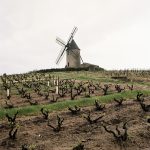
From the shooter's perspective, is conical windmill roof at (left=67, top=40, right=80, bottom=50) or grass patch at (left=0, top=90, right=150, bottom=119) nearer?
grass patch at (left=0, top=90, right=150, bottom=119)

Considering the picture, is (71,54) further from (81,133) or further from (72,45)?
(81,133)

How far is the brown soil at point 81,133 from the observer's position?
21062 mm

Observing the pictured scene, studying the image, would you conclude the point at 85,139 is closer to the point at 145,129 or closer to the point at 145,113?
the point at 145,129

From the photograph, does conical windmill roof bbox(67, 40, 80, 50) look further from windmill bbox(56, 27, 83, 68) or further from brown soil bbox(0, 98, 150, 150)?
brown soil bbox(0, 98, 150, 150)

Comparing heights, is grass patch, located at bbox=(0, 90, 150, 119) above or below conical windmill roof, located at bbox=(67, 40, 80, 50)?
below

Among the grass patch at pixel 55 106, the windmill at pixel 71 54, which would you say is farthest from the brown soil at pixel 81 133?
the windmill at pixel 71 54

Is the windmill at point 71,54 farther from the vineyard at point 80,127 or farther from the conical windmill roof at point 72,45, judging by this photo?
the vineyard at point 80,127

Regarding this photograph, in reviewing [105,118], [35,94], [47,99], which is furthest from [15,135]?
[35,94]

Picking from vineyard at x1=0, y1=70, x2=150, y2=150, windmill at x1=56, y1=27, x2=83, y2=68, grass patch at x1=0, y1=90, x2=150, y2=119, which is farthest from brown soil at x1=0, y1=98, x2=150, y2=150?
windmill at x1=56, y1=27, x2=83, y2=68

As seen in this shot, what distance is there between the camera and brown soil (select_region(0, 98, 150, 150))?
2106cm

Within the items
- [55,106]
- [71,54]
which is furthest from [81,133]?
[71,54]

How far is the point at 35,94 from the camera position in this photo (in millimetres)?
43594

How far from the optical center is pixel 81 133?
76.6ft

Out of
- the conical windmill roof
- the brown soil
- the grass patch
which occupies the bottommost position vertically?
the brown soil
